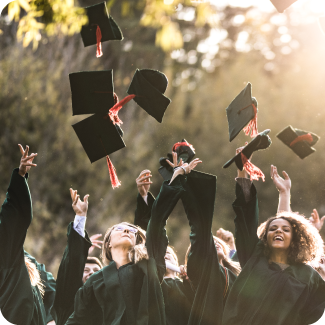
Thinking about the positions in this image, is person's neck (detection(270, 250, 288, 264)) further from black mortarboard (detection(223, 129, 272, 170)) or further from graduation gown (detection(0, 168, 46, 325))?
graduation gown (detection(0, 168, 46, 325))

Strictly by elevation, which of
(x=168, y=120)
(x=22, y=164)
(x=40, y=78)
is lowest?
(x=168, y=120)

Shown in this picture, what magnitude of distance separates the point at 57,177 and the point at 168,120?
3145 mm

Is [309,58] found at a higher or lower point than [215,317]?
lower

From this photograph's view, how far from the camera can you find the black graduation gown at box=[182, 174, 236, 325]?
212 cm

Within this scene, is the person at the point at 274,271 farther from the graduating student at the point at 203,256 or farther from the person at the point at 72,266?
the person at the point at 72,266

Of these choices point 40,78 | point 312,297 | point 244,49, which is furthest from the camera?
point 244,49

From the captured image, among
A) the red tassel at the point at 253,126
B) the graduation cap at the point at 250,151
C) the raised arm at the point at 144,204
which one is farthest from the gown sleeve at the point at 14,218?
the red tassel at the point at 253,126

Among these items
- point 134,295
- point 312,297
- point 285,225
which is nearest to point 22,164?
point 134,295

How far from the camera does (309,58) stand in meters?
9.72

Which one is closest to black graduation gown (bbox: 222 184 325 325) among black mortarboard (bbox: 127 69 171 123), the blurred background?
black mortarboard (bbox: 127 69 171 123)

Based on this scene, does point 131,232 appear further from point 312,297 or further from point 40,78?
point 40,78

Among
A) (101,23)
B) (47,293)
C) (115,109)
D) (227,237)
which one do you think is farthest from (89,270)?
(101,23)

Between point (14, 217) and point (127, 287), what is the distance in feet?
2.55

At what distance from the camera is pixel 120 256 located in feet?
7.49
